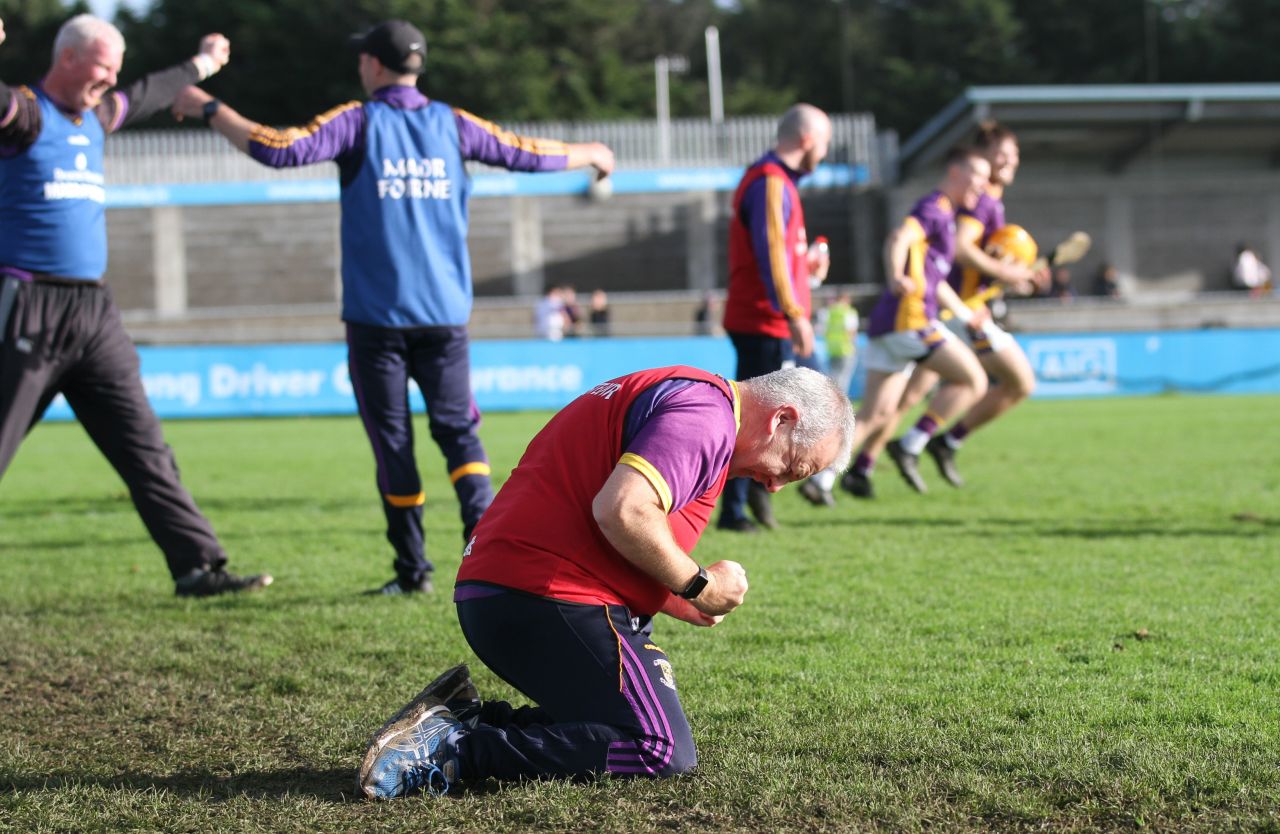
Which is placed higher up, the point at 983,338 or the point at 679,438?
the point at 983,338

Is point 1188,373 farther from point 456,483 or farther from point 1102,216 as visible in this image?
point 456,483

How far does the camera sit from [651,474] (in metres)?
2.89

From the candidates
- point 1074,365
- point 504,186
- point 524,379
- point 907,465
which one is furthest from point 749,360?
point 504,186

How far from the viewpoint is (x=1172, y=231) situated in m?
Answer: 38.1

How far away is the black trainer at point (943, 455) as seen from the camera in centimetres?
942

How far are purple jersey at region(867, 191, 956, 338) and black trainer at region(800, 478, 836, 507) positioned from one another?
1.15 meters

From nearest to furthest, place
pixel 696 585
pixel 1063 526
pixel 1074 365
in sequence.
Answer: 1. pixel 696 585
2. pixel 1063 526
3. pixel 1074 365

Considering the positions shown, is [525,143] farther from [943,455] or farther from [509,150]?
[943,455]

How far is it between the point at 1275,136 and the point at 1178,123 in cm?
407

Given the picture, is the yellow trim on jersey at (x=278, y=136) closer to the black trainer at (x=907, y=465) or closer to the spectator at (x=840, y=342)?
the black trainer at (x=907, y=465)

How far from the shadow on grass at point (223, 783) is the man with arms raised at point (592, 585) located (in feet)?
0.61

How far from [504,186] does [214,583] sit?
102 ft

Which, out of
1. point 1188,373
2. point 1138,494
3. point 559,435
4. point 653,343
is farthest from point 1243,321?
point 559,435

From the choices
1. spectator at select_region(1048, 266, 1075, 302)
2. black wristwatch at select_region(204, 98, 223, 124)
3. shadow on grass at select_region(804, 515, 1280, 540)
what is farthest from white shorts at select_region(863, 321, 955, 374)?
spectator at select_region(1048, 266, 1075, 302)
